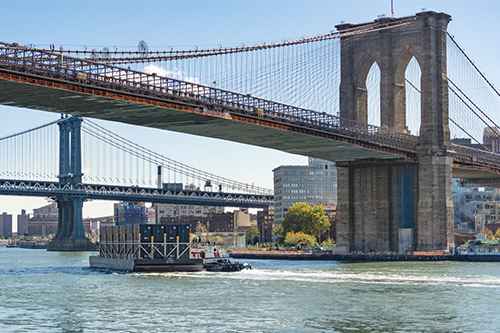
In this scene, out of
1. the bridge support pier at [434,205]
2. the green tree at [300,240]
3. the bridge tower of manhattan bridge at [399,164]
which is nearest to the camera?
the bridge support pier at [434,205]

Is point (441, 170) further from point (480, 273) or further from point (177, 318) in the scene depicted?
point (177, 318)

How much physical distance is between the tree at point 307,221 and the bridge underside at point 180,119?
40.4 meters

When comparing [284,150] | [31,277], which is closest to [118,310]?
[31,277]

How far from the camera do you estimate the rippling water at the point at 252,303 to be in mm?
35469

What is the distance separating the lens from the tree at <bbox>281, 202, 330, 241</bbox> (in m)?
135

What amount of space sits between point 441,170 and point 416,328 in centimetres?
6196

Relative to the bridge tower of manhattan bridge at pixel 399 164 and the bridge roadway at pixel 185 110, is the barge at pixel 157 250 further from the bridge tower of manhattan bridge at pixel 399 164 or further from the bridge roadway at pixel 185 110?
the bridge tower of manhattan bridge at pixel 399 164

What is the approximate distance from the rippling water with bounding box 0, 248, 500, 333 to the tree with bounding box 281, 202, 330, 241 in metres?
72.5

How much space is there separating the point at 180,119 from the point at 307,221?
65.4m

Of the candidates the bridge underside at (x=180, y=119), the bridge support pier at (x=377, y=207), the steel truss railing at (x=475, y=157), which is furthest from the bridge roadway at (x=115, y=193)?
the bridge underside at (x=180, y=119)

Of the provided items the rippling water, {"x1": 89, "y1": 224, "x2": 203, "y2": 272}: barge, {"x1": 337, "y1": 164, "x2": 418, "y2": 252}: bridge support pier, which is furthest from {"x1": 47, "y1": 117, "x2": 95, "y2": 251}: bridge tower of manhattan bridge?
the rippling water

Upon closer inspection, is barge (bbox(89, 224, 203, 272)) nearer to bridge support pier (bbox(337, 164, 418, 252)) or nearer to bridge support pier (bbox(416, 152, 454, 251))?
bridge support pier (bbox(416, 152, 454, 251))

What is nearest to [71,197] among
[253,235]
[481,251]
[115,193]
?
[115,193]

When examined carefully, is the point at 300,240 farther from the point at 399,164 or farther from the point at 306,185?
the point at 306,185
